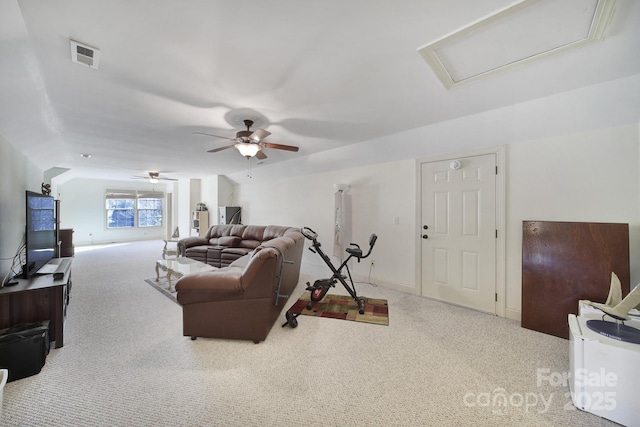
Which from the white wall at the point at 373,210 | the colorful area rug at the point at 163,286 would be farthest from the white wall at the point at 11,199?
the white wall at the point at 373,210

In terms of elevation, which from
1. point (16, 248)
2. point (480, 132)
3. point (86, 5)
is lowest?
point (16, 248)

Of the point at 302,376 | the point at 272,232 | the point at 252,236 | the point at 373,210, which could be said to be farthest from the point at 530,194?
the point at 252,236

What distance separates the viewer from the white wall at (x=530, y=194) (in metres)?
2.30

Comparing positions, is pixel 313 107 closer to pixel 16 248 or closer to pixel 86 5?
pixel 86 5

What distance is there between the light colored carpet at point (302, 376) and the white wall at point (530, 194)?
3.69ft

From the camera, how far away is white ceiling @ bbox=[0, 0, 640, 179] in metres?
1.45

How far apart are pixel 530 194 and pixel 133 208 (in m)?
12.1

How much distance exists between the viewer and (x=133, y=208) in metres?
9.69

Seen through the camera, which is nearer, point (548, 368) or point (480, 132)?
point (548, 368)

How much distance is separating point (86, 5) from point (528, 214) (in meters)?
4.24

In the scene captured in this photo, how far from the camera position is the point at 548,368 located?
2.02 meters

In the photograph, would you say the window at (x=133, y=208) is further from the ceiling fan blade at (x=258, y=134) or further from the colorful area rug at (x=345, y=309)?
the colorful area rug at (x=345, y=309)

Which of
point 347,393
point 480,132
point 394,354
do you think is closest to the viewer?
point 347,393

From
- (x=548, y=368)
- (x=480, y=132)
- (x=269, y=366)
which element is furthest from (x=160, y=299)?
(x=480, y=132)
